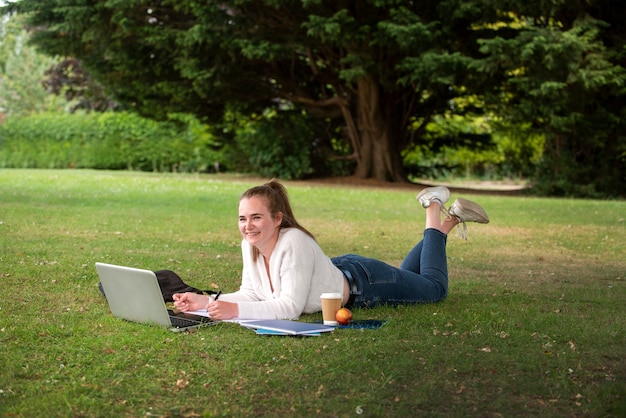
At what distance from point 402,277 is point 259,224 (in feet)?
3.83

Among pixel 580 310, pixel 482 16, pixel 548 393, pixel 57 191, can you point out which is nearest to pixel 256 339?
pixel 548 393

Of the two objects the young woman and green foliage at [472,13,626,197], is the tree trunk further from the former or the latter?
the young woman

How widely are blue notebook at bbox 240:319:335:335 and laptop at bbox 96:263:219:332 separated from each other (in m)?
0.31

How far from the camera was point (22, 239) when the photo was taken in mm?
10359

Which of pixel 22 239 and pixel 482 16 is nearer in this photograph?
pixel 22 239

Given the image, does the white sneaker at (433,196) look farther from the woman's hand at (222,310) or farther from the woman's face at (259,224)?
the woman's hand at (222,310)

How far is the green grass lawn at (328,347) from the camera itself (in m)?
4.25

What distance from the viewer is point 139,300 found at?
18.8ft

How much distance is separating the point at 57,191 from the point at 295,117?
31.2 feet

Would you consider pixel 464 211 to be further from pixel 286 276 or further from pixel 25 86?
pixel 25 86

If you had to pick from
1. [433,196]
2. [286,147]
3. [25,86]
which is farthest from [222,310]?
[25,86]

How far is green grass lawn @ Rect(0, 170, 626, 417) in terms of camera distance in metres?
4.25

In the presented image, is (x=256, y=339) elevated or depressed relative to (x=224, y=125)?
depressed

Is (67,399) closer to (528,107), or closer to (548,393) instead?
Answer: (548,393)
